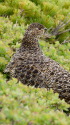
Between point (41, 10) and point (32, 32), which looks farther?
point (41, 10)

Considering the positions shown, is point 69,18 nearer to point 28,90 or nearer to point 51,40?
point 51,40

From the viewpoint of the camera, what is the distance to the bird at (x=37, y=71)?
4523mm

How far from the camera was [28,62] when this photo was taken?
16.0 feet

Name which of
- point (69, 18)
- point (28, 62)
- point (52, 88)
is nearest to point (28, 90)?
point (52, 88)

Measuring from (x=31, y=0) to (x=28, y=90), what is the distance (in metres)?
5.49

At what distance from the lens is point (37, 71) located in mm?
4727

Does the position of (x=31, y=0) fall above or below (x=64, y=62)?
above

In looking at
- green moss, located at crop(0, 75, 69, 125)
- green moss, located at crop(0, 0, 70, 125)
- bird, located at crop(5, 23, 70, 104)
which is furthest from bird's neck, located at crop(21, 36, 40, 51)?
green moss, located at crop(0, 75, 69, 125)

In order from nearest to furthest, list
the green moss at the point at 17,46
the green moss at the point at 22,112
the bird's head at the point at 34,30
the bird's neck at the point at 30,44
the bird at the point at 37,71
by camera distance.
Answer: the green moss at the point at 22,112, the green moss at the point at 17,46, the bird at the point at 37,71, the bird's neck at the point at 30,44, the bird's head at the point at 34,30

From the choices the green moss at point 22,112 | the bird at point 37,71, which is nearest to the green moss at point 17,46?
the green moss at point 22,112

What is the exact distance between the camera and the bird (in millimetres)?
4523

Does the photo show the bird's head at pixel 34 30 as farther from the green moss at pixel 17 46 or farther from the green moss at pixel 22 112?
the green moss at pixel 22 112

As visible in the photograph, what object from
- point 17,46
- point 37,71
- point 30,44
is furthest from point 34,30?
point 37,71

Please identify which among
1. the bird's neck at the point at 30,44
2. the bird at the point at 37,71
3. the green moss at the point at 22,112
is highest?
the bird's neck at the point at 30,44
